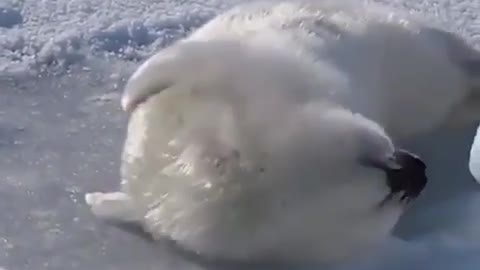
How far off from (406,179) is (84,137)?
611 mm

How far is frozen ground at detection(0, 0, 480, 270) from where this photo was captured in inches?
58.2

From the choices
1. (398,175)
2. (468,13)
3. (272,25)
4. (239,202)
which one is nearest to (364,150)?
(398,175)

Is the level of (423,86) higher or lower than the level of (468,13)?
lower

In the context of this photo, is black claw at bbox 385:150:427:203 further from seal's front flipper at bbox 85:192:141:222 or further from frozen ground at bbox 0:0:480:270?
seal's front flipper at bbox 85:192:141:222

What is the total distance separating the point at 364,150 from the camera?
1.44 metres

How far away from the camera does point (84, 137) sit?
1.84 m

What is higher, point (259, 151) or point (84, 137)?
point (84, 137)

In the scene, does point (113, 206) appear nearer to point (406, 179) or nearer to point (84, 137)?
point (84, 137)

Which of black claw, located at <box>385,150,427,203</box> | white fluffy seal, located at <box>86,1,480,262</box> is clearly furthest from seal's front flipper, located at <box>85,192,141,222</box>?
black claw, located at <box>385,150,427,203</box>

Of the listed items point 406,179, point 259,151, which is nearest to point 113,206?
point 259,151

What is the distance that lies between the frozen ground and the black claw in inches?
3.1

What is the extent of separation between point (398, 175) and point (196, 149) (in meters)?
0.25

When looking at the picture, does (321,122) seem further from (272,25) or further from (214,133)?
(272,25)

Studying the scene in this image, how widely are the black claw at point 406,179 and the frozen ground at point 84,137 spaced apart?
0.08 meters
